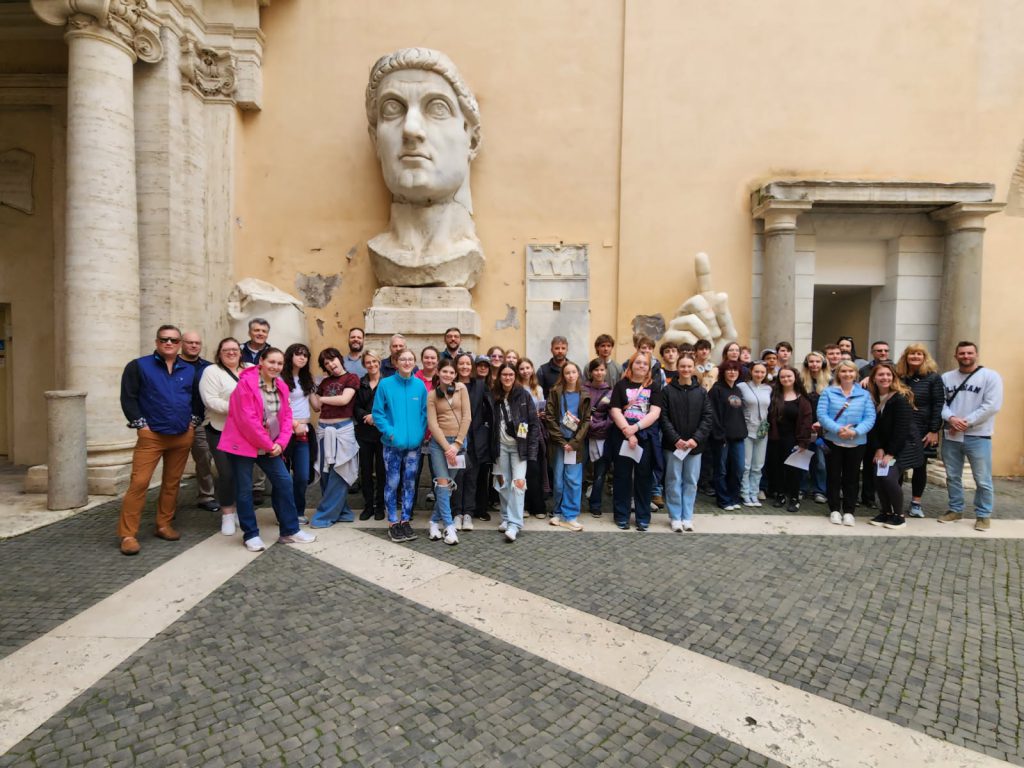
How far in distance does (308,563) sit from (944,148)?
30.0ft

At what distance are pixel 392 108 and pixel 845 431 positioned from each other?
19.1 ft

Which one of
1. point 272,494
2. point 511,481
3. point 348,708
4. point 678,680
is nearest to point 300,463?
point 272,494

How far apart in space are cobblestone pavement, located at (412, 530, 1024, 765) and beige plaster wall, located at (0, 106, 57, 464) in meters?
6.29

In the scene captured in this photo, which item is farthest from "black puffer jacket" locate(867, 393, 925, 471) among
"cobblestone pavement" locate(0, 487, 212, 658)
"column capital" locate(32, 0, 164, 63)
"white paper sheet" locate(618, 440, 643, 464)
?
"column capital" locate(32, 0, 164, 63)

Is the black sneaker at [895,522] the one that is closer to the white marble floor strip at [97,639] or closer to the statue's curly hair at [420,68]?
the white marble floor strip at [97,639]

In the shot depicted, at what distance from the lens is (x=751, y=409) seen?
5.47 m

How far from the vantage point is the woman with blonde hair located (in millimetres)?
5105

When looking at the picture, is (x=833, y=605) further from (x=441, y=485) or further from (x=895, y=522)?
(x=441, y=485)

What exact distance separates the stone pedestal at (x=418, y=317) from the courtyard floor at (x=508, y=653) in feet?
9.39

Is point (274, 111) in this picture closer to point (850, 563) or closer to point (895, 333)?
point (850, 563)

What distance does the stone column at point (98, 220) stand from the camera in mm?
5379

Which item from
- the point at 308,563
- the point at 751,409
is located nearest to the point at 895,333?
the point at 751,409

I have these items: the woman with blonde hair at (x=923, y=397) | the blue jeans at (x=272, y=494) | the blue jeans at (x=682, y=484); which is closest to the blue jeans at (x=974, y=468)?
the woman with blonde hair at (x=923, y=397)

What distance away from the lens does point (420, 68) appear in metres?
6.24
